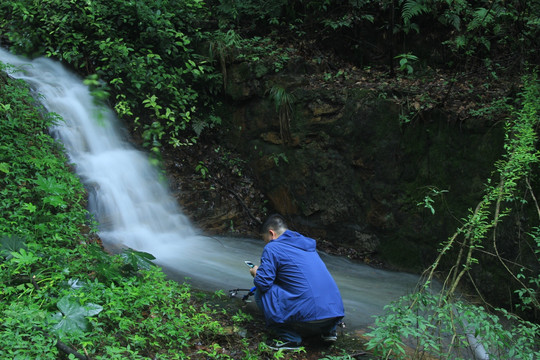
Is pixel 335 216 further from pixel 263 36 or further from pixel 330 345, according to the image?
pixel 263 36

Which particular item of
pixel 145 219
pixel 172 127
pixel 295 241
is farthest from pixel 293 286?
pixel 172 127

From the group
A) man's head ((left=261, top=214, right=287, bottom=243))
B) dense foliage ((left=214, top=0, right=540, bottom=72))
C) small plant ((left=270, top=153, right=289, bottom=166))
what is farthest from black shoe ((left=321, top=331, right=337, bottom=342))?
dense foliage ((left=214, top=0, right=540, bottom=72))

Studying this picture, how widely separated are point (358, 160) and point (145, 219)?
12.7ft

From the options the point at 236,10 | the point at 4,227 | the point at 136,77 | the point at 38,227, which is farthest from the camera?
the point at 236,10

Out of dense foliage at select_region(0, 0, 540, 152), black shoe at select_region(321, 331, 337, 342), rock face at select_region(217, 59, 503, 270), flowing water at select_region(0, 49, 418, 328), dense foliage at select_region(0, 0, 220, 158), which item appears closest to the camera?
black shoe at select_region(321, 331, 337, 342)

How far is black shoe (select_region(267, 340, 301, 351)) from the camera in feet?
12.0

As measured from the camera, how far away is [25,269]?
11.0ft

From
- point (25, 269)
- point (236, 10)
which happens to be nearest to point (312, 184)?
point (236, 10)

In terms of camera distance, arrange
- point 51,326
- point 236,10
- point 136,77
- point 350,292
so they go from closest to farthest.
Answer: point 51,326 < point 350,292 < point 136,77 < point 236,10

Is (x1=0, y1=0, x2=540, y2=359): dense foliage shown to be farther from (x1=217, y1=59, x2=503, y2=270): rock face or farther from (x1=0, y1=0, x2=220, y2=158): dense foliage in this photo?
(x1=217, y1=59, x2=503, y2=270): rock face

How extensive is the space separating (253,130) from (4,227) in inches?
207

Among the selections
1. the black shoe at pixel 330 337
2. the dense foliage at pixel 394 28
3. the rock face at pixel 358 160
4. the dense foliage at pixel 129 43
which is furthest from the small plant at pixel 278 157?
the black shoe at pixel 330 337

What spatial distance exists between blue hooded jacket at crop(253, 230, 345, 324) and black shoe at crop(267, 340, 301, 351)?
21 centimetres

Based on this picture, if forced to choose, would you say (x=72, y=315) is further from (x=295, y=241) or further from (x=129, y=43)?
(x=129, y=43)
